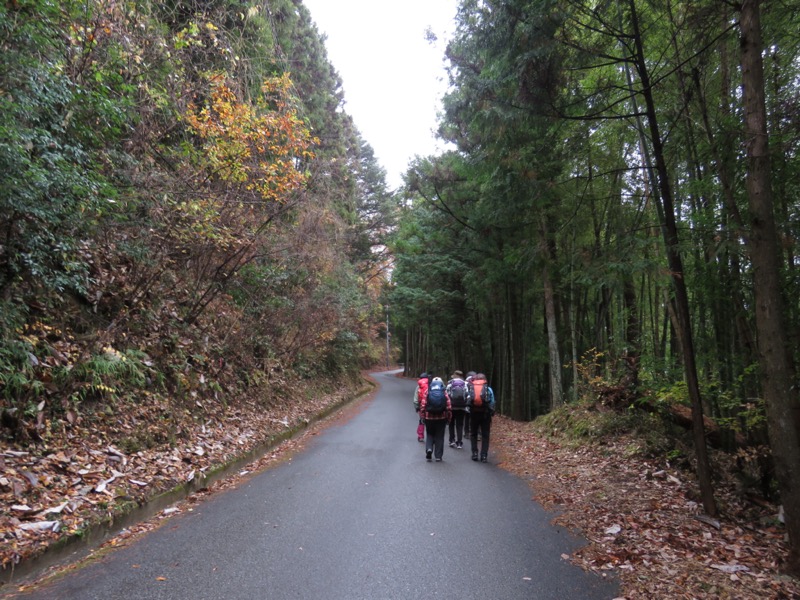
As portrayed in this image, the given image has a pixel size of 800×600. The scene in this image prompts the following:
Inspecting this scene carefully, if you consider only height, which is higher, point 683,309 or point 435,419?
point 683,309

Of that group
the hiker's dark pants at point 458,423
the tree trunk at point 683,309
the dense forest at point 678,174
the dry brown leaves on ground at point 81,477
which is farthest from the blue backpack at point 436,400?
the tree trunk at point 683,309

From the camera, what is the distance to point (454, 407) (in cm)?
1013

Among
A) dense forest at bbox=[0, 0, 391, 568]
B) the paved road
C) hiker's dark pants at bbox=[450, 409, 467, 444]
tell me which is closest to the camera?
the paved road

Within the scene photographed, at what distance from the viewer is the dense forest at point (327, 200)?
494cm

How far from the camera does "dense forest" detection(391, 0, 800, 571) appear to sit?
14.1ft

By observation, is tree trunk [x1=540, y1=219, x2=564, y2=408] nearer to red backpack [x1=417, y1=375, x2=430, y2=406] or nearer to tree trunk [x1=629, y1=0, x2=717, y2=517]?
red backpack [x1=417, y1=375, x2=430, y2=406]

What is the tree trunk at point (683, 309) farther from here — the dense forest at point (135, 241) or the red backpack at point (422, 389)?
the dense forest at point (135, 241)

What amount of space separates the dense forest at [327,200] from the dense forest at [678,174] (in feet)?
0.12

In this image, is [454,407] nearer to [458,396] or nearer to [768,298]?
[458,396]

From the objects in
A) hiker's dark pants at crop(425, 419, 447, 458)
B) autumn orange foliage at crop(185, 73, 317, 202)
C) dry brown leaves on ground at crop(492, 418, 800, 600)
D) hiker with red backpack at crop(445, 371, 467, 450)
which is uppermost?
autumn orange foliage at crop(185, 73, 317, 202)

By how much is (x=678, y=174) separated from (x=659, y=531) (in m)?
6.32

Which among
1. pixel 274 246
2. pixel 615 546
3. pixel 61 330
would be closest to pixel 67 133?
pixel 61 330

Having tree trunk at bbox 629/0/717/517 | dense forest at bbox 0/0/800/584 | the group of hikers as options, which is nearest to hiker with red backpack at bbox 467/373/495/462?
the group of hikers

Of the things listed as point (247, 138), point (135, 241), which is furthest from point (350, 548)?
point (247, 138)
